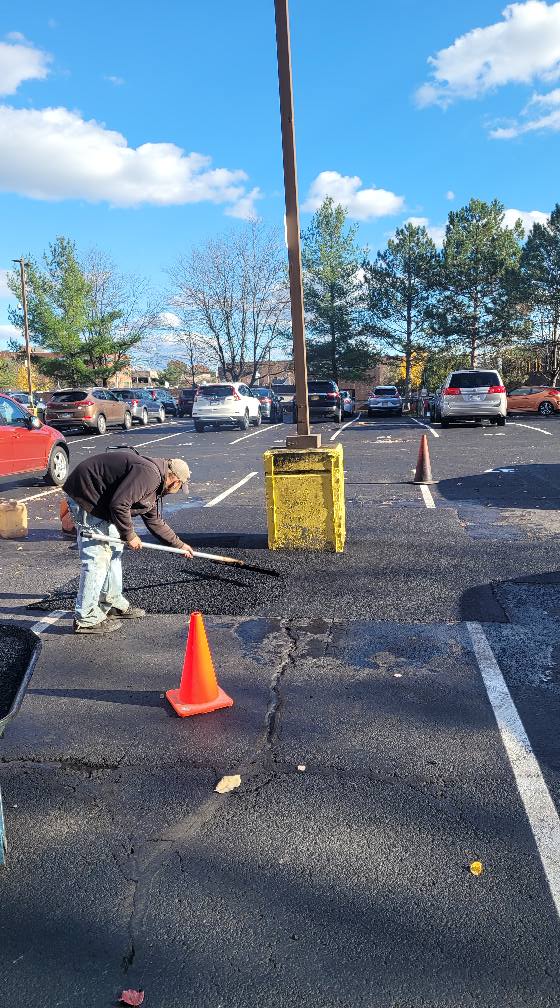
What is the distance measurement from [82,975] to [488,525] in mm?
6995

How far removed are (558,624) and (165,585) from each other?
325 cm

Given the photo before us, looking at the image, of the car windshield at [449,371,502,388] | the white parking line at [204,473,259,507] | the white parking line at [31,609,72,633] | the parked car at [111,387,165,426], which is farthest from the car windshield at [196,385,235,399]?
the white parking line at [31,609,72,633]

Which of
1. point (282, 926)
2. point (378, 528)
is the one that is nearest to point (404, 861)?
point (282, 926)

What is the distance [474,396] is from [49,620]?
18.2 m

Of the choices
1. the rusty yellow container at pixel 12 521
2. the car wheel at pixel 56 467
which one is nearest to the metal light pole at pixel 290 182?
the rusty yellow container at pixel 12 521

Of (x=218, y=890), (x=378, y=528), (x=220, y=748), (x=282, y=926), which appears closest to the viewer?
(x=282, y=926)

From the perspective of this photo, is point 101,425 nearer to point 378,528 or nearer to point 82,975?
point 378,528

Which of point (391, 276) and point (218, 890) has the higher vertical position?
point (391, 276)

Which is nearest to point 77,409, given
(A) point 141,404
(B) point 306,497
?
(A) point 141,404

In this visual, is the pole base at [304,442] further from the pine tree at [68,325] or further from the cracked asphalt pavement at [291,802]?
the pine tree at [68,325]

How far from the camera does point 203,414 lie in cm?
2483

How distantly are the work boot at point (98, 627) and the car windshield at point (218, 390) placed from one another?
20.3m

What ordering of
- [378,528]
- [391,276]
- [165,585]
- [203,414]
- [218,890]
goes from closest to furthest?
[218,890] → [165,585] → [378,528] → [203,414] → [391,276]

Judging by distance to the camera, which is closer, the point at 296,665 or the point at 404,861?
the point at 404,861
